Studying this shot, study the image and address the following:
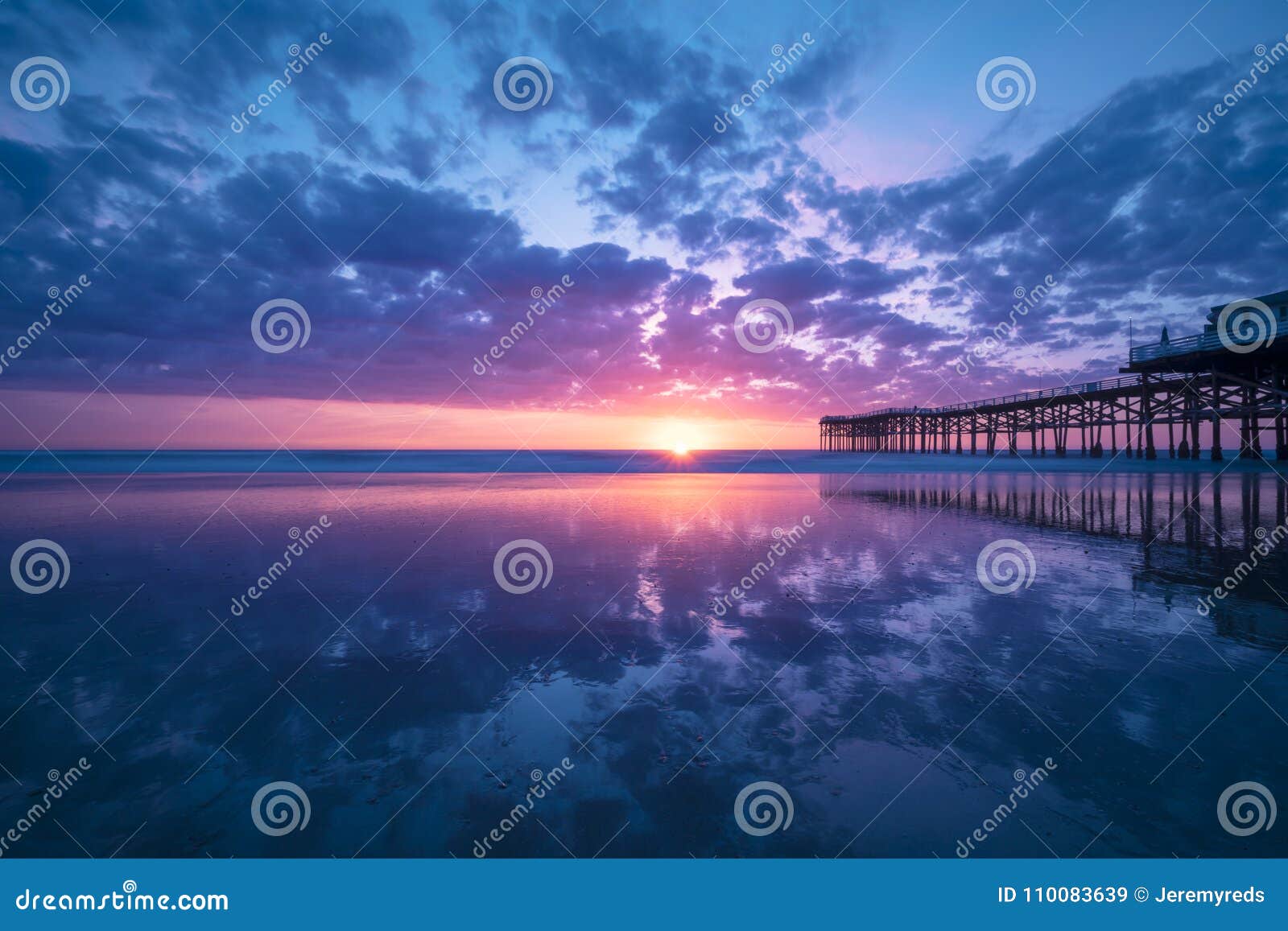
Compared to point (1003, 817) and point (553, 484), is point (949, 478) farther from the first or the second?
point (1003, 817)

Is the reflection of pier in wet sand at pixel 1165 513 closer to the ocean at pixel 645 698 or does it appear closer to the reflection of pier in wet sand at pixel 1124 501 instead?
the reflection of pier in wet sand at pixel 1124 501

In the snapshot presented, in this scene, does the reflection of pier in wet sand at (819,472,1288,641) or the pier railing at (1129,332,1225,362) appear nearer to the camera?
the reflection of pier in wet sand at (819,472,1288,641)

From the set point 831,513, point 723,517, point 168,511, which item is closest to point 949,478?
point 831,513

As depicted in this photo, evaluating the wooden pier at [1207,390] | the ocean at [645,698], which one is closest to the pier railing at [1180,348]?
the wooden pier at [1207,390]

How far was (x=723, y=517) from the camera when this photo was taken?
15.5 m

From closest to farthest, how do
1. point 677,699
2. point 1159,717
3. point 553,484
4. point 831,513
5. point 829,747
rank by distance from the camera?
1. point 829,747
2. point 1159,717
3. point 677,699
4. point 831,513
5. point 553,484

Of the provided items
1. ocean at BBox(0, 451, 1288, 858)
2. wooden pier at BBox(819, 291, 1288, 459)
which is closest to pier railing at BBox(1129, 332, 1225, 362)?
wooden pier at BBox(819, 291, 1288, 459)

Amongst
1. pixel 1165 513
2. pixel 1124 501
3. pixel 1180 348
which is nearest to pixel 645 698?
pixel 1165 513

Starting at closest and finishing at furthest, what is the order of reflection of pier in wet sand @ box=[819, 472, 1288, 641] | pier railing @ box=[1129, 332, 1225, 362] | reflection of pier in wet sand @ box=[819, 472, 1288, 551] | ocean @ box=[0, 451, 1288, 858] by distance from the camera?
1. ocean @ box=[0, 451, 1288, 858]
2. reflection of pier in wet sand @ box=[819, 472, 1288, 641]
3. reflection of pier in wet sand @ box=[819, 472, 1288, 551]
4. pier railing @ box=[1129, 332, 1225, 362]

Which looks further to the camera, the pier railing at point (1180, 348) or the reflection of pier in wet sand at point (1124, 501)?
→ the pier railing at point (1180, 348)

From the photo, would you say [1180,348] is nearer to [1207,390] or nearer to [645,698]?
[1207,390]

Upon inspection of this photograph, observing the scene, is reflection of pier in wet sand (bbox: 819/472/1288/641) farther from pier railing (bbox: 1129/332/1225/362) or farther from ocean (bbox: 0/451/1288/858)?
pier railing (bbox: 1129/332/1225/362)

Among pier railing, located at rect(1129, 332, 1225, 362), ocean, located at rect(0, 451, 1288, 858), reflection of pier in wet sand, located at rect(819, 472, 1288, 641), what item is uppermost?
pier railing, located at rect(1129, 332, 1225, 362)

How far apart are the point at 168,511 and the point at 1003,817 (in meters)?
22.3
